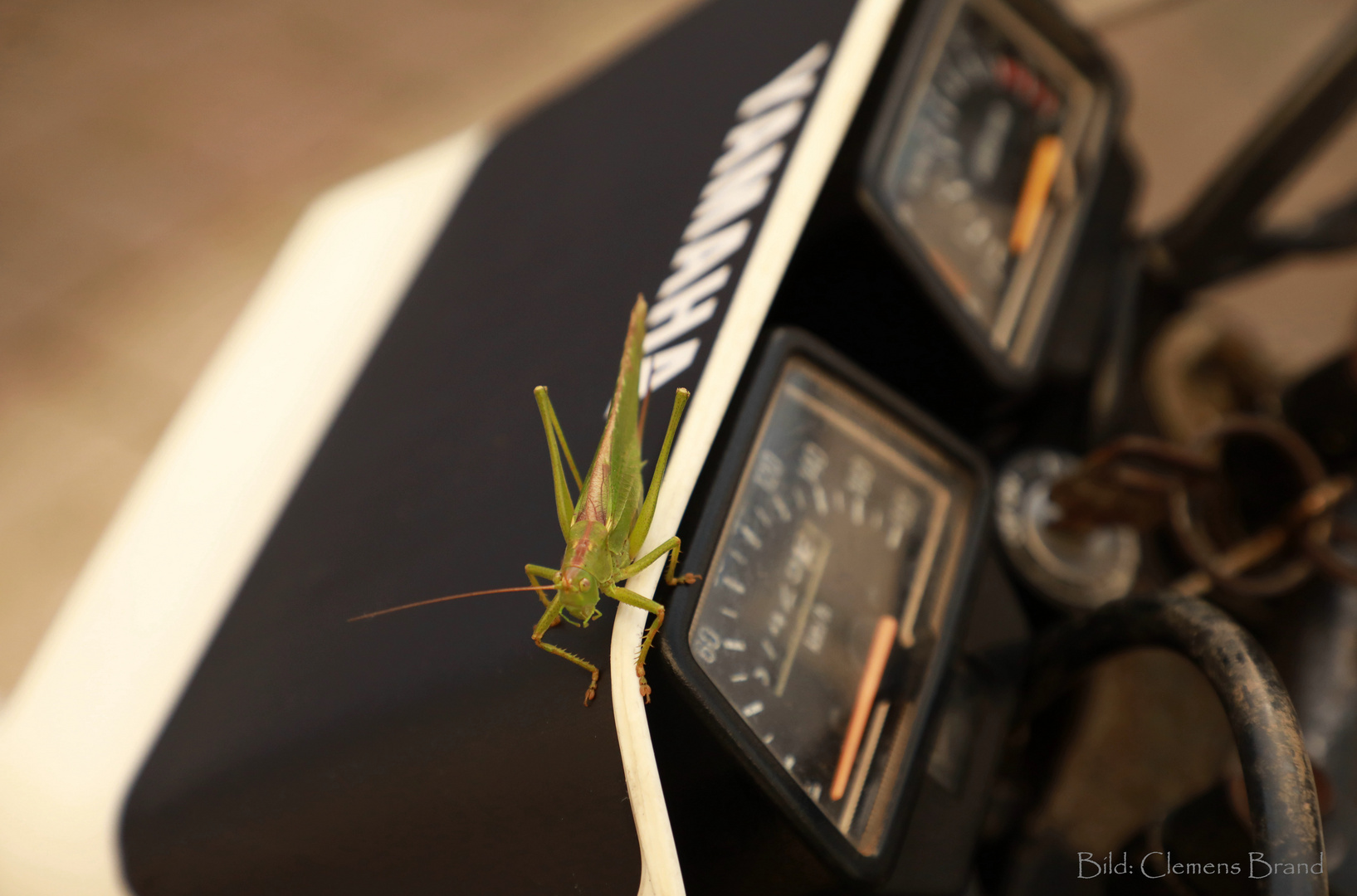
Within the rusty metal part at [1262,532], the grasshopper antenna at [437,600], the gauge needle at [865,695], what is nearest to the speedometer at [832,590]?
the gauge needle at [865,695]

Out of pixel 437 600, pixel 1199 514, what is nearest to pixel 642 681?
Result: pixel 437 600

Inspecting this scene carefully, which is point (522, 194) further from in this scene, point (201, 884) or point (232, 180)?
point (232, 180)

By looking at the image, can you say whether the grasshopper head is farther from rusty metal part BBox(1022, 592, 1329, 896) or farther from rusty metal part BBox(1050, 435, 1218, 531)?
rusty metal part BBox(1050, 435, 1218, 531)

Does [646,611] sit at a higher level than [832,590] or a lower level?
higher

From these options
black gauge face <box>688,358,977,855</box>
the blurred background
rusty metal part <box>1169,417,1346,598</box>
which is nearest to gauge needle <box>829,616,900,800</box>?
black gauge face <box>688,358,977,855</box>

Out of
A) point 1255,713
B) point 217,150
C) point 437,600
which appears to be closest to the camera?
point 1255,713

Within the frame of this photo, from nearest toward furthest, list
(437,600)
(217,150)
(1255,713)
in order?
(1255,713) → (437,600) → (217,150)

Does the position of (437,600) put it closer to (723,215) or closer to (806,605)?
(806,605)

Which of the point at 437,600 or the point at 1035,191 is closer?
the point at 437,600

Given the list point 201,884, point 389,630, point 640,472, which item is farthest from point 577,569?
point 201,884
